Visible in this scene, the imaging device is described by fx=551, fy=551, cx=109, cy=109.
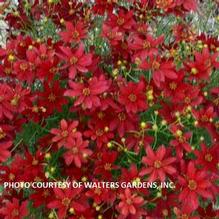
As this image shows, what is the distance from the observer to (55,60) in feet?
3.73

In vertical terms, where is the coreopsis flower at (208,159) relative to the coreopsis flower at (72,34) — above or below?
below

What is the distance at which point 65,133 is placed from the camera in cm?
105

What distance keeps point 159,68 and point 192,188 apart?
25 centimetres

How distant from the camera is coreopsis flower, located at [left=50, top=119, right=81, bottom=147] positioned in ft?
3.43

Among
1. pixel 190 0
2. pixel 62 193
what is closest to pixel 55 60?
pixel 62 193

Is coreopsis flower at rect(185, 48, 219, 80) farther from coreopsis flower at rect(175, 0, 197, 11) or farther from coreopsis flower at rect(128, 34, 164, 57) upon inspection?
coreopsis flower at rect(175, 0, 197, 11)

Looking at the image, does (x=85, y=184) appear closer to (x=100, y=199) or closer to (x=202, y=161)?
(x=100, y=199)

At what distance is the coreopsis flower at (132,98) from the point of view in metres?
1.06

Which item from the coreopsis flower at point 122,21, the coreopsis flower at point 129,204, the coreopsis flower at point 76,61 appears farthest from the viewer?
the coreopsis flower at point 122,21

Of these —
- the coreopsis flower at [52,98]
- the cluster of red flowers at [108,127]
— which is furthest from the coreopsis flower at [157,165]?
the coreopsis flower at [52,98]

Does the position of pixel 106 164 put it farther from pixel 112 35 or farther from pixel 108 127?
pixel 112 35

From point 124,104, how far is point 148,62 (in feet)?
0.37

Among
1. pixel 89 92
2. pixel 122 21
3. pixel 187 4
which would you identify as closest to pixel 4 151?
pixel 89 92

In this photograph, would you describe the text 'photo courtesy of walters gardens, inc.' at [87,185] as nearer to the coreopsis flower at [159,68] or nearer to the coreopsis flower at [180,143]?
the coreopsis flower at [180,143]
